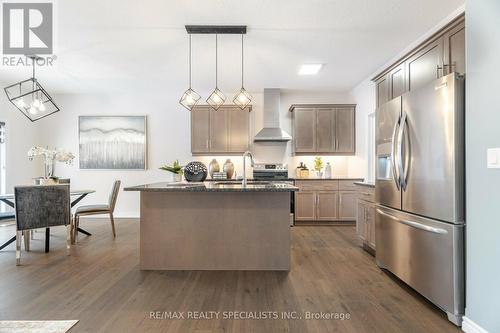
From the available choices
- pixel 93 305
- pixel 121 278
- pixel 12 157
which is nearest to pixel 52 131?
pixel 12 157

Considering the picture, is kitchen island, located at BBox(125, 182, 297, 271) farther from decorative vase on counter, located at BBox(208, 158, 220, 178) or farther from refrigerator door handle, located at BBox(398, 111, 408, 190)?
decorative vase on counter, located at BBox(208, 158, 220, 178)

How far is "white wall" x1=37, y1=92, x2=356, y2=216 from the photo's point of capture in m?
6.11

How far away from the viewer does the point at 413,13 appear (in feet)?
9.61

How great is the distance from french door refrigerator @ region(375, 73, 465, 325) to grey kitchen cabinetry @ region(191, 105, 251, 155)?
3347mm

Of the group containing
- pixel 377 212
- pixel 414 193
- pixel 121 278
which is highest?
pixel 414 193

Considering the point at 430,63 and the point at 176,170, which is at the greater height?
the point at 430,63

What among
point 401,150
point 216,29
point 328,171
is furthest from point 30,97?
point 401,150

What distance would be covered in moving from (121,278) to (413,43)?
452 centimetres

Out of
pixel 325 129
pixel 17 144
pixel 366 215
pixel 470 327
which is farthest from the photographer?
pixel 325 129

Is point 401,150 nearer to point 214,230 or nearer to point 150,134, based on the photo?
point 214,230

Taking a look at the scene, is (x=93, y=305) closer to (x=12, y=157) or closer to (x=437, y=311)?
(x=437, y=311)

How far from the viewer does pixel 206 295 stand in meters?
2.43

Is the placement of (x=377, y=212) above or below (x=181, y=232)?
above

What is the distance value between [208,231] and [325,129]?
365 cm
